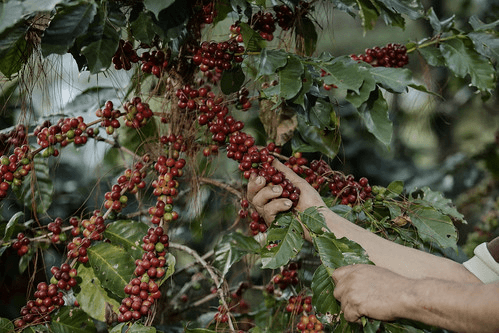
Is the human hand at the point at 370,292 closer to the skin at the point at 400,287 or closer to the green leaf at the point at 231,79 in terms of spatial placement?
the skin at the point at 400,287

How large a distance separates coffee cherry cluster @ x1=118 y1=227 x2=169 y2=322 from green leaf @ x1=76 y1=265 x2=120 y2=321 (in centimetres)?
14

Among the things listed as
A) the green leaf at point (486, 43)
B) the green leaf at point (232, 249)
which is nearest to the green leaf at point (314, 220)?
the green leaf at point (232, 249)

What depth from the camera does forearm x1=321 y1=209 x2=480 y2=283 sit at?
3.43 feet

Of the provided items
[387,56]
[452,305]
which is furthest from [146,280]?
[387,56]

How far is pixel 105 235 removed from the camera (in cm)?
111

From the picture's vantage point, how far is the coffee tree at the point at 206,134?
0.91 meters

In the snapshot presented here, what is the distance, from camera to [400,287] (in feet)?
2.73

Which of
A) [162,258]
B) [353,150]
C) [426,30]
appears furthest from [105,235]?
[426,30]

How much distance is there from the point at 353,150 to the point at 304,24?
105 cm

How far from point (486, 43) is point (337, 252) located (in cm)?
77

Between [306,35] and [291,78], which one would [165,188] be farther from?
[306,35]

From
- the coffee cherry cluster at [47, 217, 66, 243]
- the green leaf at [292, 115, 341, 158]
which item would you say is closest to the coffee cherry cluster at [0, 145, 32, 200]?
the coffee cherry cluster at [47, 217, 66, 243]

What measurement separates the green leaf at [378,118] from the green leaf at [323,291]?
11.3 inches

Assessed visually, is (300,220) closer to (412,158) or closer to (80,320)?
(80,320)
